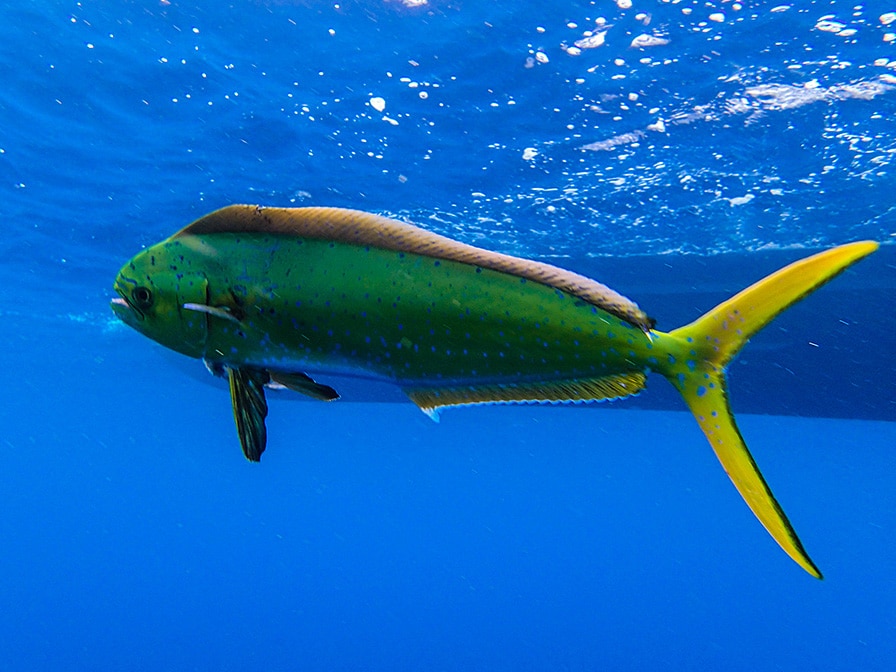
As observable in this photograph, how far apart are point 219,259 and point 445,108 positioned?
47.5 ft

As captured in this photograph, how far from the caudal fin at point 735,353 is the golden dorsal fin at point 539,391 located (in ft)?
0.28

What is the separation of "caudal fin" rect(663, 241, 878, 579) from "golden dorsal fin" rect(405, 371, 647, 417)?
0.28ft

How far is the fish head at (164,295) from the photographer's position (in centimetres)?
128

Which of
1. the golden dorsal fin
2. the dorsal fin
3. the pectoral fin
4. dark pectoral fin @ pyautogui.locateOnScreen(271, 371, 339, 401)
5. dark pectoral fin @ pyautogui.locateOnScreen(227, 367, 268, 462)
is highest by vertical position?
the dorsal fin

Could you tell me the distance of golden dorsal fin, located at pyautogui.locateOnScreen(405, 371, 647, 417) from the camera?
1259 mm

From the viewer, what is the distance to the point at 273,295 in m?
1.23

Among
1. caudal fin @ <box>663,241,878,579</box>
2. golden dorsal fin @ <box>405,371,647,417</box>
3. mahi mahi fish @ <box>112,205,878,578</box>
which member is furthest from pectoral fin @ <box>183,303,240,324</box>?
caudal fin @ <box>663,241,878,579</box>

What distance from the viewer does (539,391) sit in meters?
1.29

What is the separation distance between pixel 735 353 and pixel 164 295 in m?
1.13

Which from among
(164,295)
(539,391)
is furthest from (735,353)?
(164,295)

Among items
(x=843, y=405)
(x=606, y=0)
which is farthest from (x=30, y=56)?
(x=843, y=405)

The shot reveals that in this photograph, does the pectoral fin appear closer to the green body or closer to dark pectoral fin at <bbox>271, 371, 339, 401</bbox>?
the green body

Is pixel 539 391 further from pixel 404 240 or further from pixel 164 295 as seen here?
pixel 164 295

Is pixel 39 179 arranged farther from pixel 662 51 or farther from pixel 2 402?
pixel 2 402
